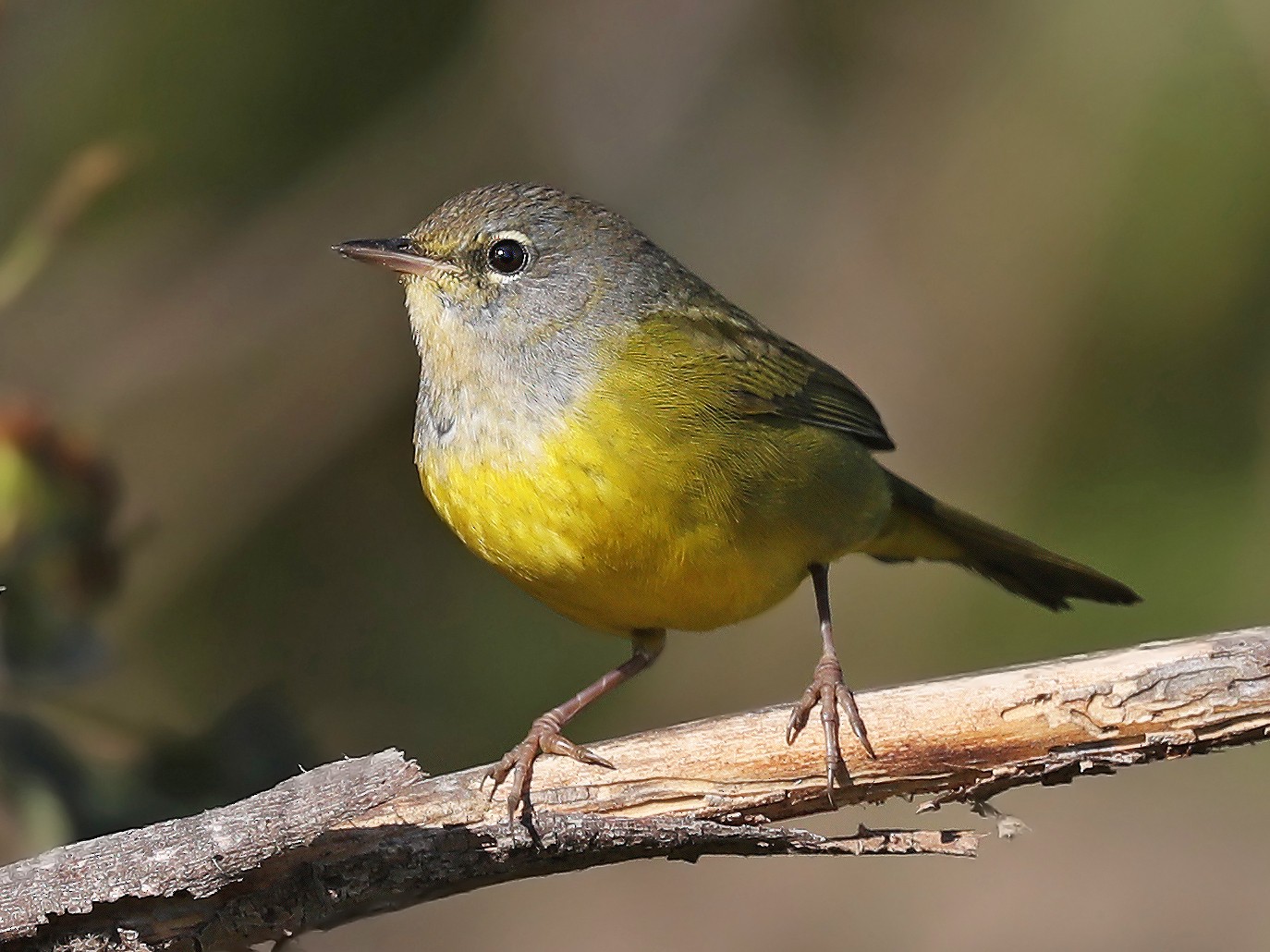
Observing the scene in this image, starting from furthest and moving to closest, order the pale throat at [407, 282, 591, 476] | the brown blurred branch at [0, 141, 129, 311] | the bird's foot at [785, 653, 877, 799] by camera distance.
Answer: the pale throat at [407, 282, 591, 476] < the brown blurred branch at [0, 141, 129, 311] < the bird's foot at [785, 653, 877, 799]

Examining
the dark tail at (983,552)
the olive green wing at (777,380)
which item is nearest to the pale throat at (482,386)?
the olive green wing at (777,380)

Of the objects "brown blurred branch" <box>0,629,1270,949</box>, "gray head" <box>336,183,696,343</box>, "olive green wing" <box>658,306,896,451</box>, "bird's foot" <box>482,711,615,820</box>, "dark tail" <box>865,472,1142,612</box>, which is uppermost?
"gray head" <box>336,183,696,343</box>

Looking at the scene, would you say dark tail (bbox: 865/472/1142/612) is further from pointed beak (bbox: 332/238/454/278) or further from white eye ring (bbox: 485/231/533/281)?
pointed beak (bbox: 332/238/454/278)

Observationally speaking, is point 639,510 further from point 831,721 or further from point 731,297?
point 731,297

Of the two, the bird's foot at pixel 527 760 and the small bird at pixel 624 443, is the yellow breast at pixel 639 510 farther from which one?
the bird's foot at pixel 527 760

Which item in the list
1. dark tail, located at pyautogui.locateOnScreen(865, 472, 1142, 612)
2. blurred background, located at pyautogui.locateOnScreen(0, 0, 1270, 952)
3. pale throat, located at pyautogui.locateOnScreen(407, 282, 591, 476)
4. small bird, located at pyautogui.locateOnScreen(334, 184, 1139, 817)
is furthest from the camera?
blurred background, located at pyautogui.locateOnScreen(0, 0, 1270, 952)

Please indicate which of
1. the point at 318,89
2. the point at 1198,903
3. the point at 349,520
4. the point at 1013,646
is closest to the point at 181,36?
the point at 318,89

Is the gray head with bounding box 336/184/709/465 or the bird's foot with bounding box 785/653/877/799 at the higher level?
the gray head with bounding box 336/184/709/465

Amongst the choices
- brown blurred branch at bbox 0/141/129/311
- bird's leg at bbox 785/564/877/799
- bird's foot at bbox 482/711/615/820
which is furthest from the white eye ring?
bird's leg at bbox 785/564/877/799

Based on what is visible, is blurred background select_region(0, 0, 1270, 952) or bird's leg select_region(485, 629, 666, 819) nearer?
bird's leg select_region(485, 629, 666, 819)
